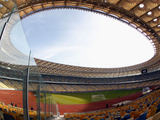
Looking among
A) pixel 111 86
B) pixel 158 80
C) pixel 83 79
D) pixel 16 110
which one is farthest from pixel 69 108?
pixel 158 80

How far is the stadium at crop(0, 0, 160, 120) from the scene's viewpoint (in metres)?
2.17

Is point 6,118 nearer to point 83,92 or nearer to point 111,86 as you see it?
point 83,92

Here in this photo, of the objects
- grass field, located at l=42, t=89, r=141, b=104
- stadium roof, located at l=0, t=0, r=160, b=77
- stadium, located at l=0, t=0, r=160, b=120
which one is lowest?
grass field, located at l=42, t=89, r=141, b=104

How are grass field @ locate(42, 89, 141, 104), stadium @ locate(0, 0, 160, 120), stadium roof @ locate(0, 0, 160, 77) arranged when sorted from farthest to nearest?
grass field @ locate(42, 89, 141, 104) < stadium roof @ locate(0, 0, 160, 77) < stadium @ locate(0, 0, 160, 120)

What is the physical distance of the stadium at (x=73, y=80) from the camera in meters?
2.17

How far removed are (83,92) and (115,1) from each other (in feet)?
93.0

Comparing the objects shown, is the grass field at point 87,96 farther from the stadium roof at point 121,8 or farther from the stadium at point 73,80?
the stadium roof at point 121,8

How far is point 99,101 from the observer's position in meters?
31.8

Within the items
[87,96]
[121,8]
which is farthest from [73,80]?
[121,8]

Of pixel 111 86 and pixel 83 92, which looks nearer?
pixel 83 92

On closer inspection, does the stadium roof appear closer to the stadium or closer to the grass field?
the stadium

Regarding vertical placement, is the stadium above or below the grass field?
above

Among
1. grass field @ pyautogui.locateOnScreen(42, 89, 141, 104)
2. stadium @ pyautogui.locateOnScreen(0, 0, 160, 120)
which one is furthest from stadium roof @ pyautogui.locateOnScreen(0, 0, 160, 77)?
grass field @ pyautogui.locateOnScreen(42, 89, 141, 104)

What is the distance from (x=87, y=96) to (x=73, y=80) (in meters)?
8.86
